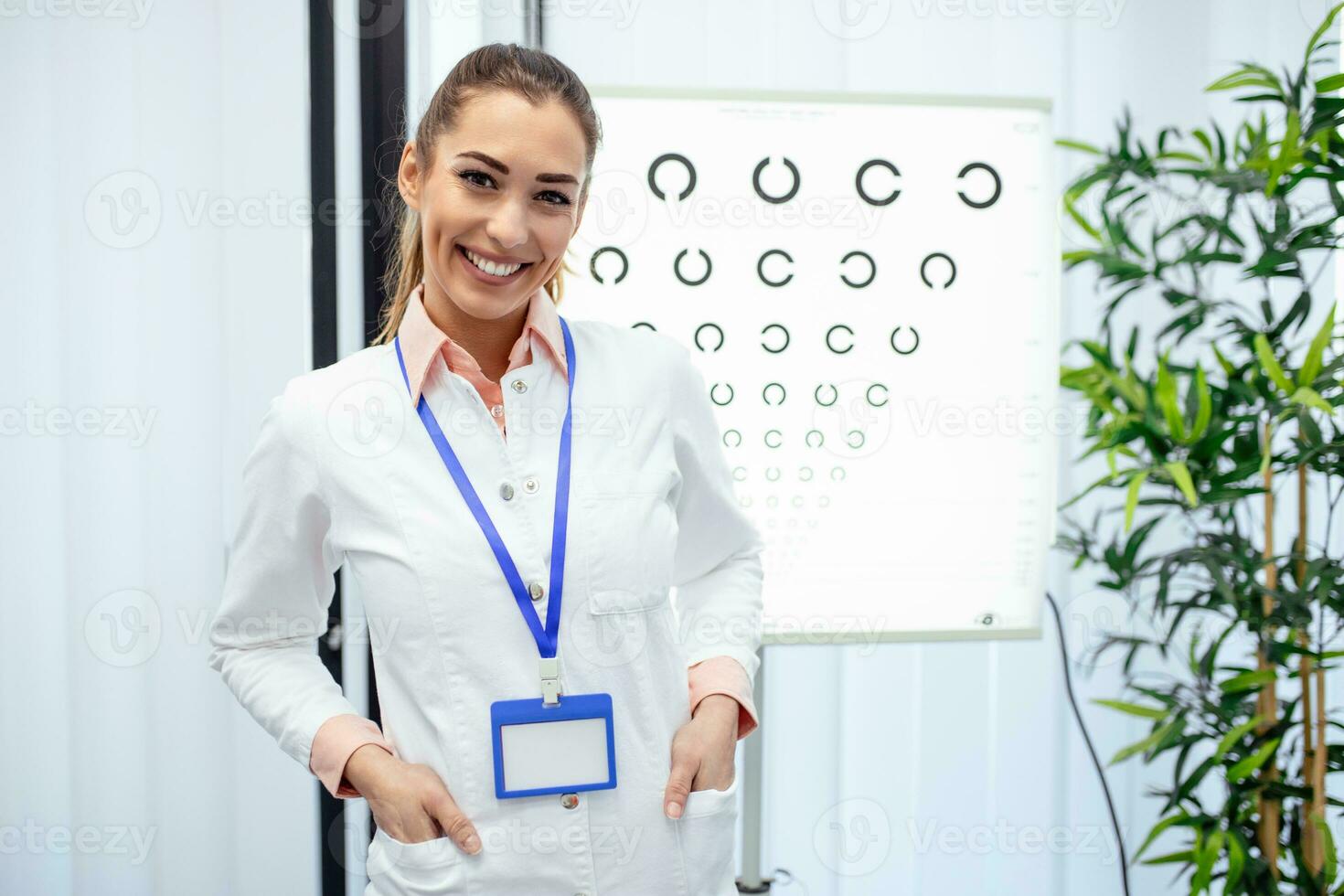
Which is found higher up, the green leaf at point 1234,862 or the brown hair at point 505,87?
the brown hair at point 505,87

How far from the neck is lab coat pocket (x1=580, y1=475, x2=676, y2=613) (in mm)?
199

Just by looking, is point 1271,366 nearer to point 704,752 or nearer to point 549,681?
point 704,752

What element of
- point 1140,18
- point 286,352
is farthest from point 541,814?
point 1140,18

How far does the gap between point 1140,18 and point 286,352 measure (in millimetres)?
2002

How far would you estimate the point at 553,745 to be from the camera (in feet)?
3.23

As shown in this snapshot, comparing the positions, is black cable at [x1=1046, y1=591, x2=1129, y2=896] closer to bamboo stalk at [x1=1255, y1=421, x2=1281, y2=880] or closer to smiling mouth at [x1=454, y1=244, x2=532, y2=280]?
bamboo stalk at [x1=1255, y1=421, x2=1281, y2=880]

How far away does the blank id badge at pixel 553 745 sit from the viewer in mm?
972

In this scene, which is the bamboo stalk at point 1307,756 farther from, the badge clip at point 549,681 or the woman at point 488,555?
the badge clip at point 549,681

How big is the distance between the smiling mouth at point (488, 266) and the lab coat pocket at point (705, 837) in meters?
0.59

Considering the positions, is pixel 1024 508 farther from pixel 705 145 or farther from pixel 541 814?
pixel 541 814

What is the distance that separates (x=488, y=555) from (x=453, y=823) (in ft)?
0.86

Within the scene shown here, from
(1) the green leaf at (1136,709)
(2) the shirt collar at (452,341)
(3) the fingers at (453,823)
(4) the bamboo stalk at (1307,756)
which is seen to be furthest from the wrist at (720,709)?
(4) the bamboo stalk at (1307,756)

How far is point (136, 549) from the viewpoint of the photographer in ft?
5.78

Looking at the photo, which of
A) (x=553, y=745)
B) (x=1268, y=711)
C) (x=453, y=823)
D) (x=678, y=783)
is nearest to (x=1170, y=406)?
(x=1268, y=711)
